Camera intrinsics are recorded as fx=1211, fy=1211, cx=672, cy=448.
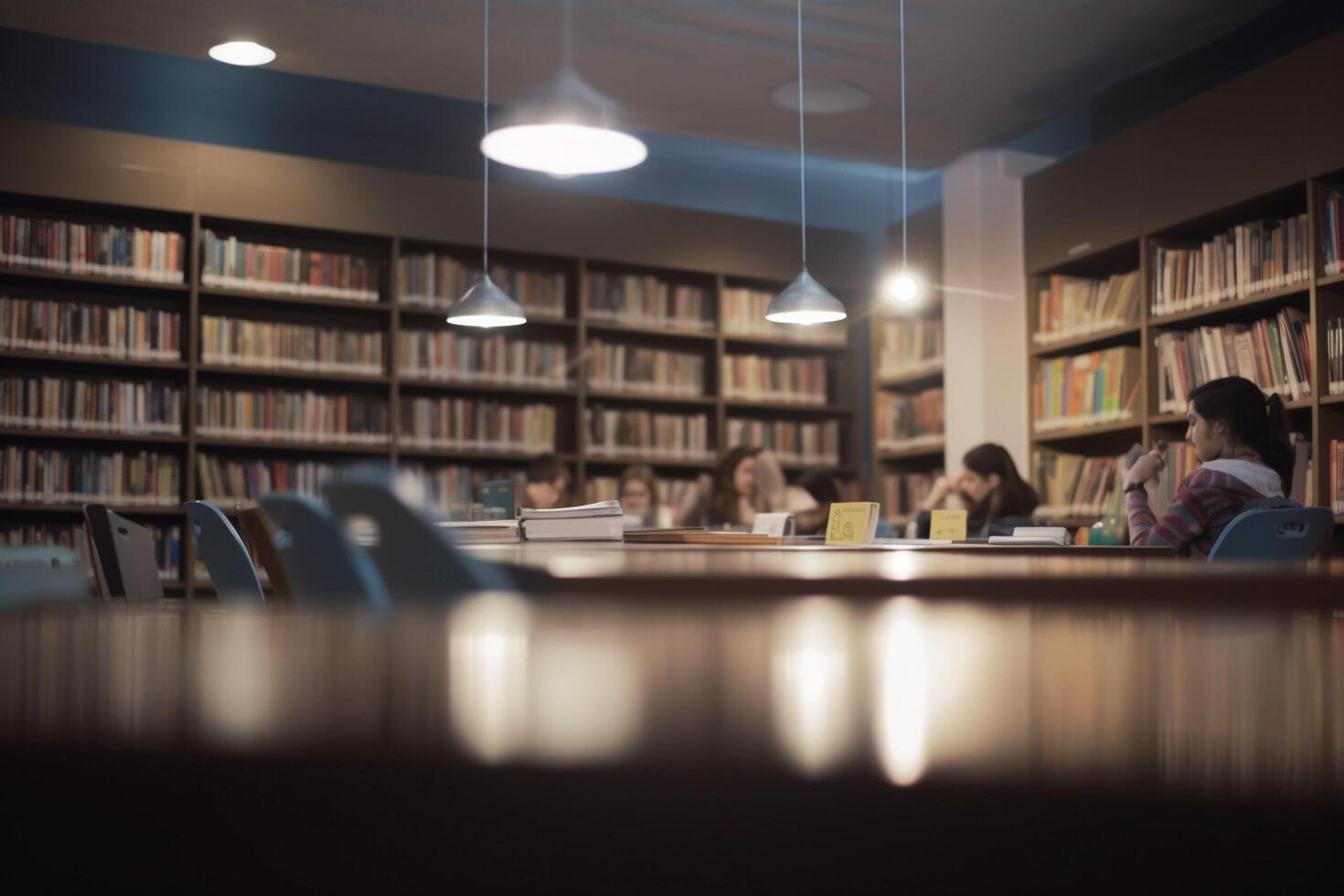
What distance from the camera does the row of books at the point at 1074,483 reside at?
5.79 m

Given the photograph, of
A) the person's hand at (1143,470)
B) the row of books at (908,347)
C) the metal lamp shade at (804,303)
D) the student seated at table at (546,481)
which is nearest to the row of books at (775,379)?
the row of books at (908,347)

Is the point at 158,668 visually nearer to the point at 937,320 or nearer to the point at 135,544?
the point at 135,544

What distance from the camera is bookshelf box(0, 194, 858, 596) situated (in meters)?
5.77

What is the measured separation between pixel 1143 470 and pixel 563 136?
2.01 meters

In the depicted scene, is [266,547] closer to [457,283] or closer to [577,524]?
[577,524]

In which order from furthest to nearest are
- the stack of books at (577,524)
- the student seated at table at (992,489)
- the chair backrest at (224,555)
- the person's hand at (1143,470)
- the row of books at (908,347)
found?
the row of books at (908,347)
the student seated at table at (992,489)
the person's hand at (1143,470)
the stack of books at (577,524)
the chair backrest at (224,555)

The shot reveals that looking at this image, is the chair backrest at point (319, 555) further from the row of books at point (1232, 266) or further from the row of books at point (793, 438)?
the row of books at point (793, 438)

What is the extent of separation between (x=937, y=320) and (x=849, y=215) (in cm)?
141

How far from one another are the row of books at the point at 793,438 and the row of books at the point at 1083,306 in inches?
65.9

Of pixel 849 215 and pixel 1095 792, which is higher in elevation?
pixel 849 215

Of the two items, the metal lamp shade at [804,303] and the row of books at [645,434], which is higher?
the metal lamp shade at [804,303]

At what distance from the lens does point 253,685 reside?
16 centimetres

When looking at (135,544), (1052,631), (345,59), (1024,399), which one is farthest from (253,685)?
(1024,399)

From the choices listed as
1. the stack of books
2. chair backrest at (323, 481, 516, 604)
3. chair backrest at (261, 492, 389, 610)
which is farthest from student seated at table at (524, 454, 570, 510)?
chair backrest at (323, 481, 516, 604)
